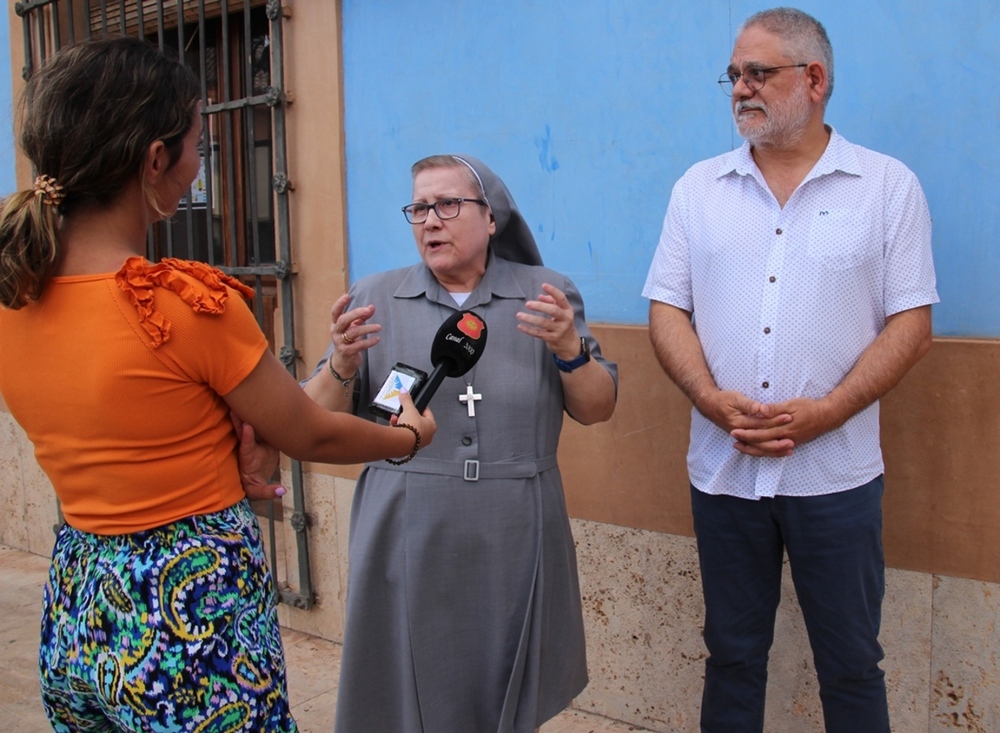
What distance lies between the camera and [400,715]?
276 centimetres

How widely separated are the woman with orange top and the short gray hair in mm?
1624

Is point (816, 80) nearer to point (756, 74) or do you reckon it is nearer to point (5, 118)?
point (756, 74)

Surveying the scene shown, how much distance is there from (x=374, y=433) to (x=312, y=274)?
260cm

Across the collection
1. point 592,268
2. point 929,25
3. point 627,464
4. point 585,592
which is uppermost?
point 929,25

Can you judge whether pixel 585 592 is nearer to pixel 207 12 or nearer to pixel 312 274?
pixel 312 274

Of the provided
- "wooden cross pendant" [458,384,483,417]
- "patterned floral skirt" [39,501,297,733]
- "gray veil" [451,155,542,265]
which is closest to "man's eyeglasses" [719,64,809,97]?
"gray veil" [451,155,542,265]

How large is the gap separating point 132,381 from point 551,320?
43.4 inches

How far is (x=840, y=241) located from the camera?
265cm

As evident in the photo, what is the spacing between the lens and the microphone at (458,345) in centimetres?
245

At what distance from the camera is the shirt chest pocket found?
2.64 metres

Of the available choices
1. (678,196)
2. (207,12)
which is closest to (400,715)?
(678,196)

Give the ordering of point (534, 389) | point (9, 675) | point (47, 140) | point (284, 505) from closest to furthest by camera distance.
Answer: point (47, 140), point (534, 389), point (9, 675), point (284, 505)

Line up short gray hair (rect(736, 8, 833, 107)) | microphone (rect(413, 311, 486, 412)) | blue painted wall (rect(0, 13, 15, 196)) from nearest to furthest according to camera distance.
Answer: microphone (rect(413, 311, 486, 412))
short gray hair (rect(736, 8, 833, 107))
blue painted wall (rect(0, 13, 15, 196))

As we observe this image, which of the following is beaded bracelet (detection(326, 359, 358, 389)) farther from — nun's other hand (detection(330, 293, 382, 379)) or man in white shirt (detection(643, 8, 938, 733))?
man in white shirt (detection(643, 8, 938, 733))
